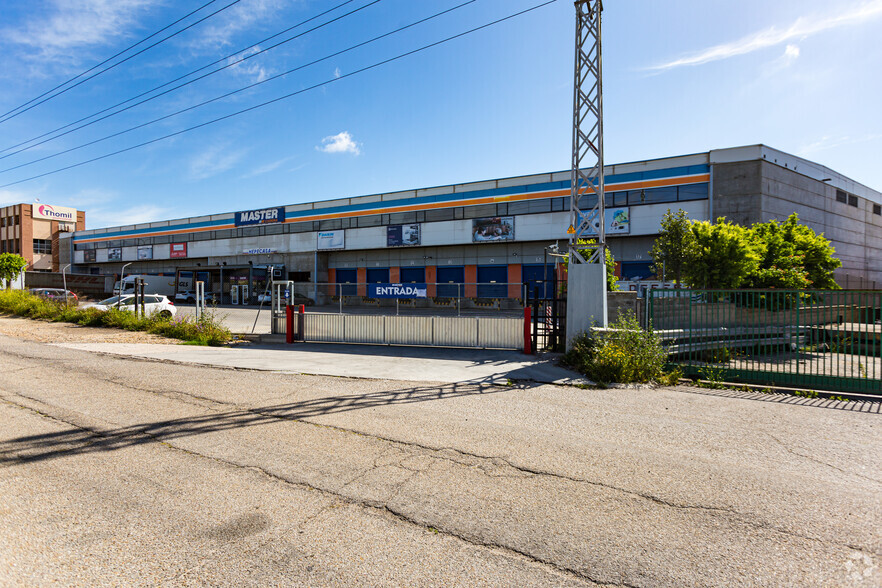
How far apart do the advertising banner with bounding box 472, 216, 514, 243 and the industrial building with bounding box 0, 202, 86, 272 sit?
216 ft

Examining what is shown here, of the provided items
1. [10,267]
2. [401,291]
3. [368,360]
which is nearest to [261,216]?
[10,267]

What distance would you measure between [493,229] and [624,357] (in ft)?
87.4

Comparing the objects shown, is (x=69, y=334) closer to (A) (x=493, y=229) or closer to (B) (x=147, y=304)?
(B) (x=147, y=304)

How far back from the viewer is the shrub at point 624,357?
9.50 meters

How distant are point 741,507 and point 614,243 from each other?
29933 millimetres

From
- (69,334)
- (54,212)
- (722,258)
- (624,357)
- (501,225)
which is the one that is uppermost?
(54,212)

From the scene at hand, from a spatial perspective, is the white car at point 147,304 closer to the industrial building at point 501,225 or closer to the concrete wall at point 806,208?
the industrial building at point 501,225

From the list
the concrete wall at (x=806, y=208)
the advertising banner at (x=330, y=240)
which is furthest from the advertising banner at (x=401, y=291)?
the concrete wall at (x=806, y=208)

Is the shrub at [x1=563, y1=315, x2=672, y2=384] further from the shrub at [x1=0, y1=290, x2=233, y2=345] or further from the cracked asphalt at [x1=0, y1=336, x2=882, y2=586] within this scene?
the shrub at [x1=0, y1=290, x2=233, y2=345]

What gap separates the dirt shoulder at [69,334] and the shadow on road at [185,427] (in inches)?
420

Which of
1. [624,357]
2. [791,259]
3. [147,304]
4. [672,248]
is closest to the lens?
[624,357]

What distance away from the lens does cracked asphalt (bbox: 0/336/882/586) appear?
9.84ft

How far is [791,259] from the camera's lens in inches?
674

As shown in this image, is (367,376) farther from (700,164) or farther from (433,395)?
(700,164)
